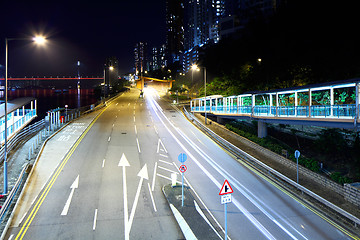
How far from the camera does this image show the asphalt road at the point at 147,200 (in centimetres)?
1184

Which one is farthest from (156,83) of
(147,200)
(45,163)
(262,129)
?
(147,200)

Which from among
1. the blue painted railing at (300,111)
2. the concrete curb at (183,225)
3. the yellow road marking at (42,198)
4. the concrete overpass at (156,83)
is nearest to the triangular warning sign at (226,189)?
the concrete curb at (183,225)

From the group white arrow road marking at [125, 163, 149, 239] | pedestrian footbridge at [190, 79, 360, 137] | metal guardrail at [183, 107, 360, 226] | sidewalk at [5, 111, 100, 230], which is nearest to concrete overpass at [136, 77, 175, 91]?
pedestrian footbridge at [190, 79, 360, 137]

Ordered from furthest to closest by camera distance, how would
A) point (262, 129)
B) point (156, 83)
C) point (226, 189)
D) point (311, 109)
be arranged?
point (156, 83) < point (262, 129) < point (311, 109) < point (226, 189)

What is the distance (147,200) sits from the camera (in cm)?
1488

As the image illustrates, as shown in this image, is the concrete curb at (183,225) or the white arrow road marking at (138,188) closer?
the concrete curb at (183,225)

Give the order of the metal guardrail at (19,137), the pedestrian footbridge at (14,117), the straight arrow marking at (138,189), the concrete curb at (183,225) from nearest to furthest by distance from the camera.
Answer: the concrete curb at (183,225)
the straight arrow marking at (138,189)
the metal guardrail at (19,137)
the pedestrian footbridge at (14,117)

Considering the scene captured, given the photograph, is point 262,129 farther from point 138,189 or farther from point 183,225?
point 183,225

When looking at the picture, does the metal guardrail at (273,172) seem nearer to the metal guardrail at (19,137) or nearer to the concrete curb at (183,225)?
the concrete curb at (183,225)

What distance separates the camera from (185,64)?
199 m

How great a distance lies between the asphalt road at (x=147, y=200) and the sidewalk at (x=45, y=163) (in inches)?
24.2

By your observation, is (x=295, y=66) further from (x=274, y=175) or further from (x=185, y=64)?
(x=185, y=64)

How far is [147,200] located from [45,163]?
1029cm

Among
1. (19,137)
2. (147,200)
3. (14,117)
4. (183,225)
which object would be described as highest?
(14,117)
